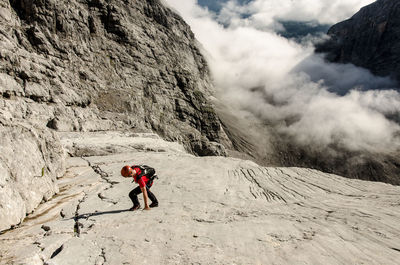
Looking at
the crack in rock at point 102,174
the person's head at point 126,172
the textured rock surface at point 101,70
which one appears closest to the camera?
the person's head at point 126,172

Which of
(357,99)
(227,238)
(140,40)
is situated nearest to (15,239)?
(227,238)

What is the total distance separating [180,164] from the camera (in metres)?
17.7

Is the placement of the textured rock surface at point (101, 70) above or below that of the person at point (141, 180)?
above

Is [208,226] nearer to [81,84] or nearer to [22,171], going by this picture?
[22,171]

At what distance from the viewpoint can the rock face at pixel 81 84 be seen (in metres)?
9.45

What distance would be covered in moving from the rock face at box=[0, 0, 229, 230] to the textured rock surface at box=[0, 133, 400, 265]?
1669 mm

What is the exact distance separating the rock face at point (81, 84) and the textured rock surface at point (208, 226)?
1669mm

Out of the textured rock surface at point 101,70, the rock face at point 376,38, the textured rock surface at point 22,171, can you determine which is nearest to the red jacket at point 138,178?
the textured rock surface at point 22,171

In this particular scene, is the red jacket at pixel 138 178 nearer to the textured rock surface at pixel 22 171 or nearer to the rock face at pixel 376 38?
the textured rock surface at pixel 22 171

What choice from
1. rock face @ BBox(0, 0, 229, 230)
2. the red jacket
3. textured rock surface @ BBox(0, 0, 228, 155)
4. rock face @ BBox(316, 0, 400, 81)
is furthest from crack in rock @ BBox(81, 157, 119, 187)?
rock face @ BBox(316, 0, 400, 81)

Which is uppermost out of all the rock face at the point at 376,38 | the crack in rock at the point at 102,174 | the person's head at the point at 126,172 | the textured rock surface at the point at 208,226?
the rock face at the point at 376,38

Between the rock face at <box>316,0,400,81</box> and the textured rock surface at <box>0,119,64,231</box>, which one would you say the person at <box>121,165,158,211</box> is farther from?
the rock face at <box>316,0,400,81</box>

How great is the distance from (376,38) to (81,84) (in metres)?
196

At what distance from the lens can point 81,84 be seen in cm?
6212
